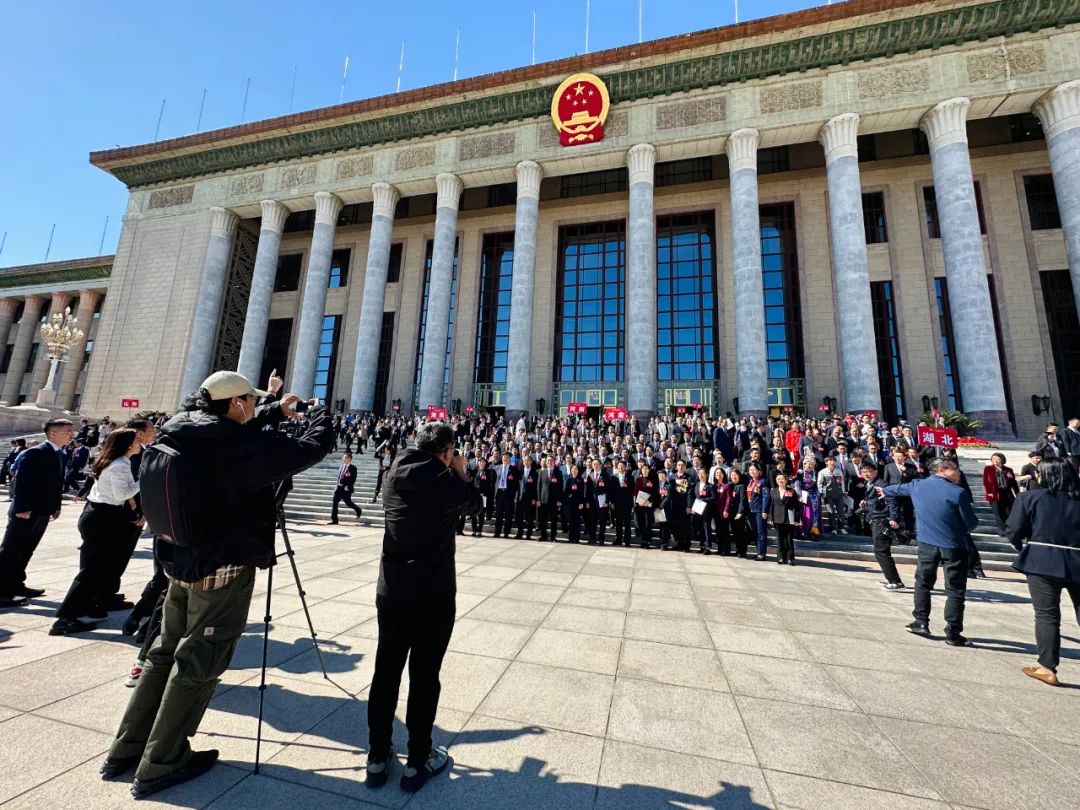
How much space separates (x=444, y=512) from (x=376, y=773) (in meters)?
1.31

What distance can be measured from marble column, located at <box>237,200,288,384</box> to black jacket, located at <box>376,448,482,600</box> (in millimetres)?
25520

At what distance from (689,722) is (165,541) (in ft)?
10.7

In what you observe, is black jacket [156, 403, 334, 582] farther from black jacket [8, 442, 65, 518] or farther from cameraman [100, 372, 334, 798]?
black jacket [8, 442, 65, 518]

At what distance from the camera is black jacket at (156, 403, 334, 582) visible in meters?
2.30

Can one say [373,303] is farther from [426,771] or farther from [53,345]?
[426,771]

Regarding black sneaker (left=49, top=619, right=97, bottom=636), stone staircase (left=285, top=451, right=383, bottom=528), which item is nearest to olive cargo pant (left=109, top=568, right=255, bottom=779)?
black sneaker (left=49, top=619, right=97, bottom=636)

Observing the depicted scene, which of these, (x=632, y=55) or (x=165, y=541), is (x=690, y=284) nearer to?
(x=632, y=55)

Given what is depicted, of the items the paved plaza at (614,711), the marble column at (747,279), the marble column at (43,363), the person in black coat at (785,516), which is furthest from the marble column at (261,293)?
the person in black coat at (785,516)

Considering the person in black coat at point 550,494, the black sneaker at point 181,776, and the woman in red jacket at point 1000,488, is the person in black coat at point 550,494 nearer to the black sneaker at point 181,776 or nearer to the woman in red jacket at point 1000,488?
the black sneaker at point 181,776

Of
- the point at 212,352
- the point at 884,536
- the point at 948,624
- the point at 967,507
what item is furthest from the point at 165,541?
the point at 212,352

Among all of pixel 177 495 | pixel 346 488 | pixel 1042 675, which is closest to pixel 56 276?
pixel 346 488

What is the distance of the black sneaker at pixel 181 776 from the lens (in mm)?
2156

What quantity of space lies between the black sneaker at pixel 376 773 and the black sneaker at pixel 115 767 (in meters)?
1.19

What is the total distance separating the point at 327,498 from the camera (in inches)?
528
